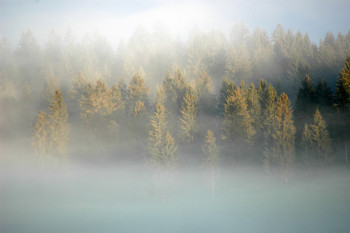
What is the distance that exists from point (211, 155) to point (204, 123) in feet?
14.5

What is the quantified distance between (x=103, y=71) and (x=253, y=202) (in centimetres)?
2699

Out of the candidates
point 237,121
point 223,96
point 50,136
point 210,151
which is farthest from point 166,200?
point 50,136

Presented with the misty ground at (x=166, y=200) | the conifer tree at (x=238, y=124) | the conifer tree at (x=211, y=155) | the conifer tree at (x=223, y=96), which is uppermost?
the conifer tree at (x=223, y=96)

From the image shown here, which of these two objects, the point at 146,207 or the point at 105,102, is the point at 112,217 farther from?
the point at 105,102

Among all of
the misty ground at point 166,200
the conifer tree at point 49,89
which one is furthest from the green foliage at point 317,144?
the conifer tree at point 49,89

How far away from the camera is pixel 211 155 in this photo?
30.0 metres

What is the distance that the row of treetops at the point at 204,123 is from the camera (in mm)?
29891

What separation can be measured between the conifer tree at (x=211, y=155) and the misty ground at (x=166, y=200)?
86 cm

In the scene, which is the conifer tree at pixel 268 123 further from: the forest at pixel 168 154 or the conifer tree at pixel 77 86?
the conifer tree at pixel 77 86

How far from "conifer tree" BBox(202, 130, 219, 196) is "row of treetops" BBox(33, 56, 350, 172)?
4.1 inches

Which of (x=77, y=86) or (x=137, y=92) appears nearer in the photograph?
(x=137, y=92)

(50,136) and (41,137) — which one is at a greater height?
(50,136)

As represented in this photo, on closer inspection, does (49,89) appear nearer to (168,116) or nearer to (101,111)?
(101,111)

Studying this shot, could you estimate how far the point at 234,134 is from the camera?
103ft
